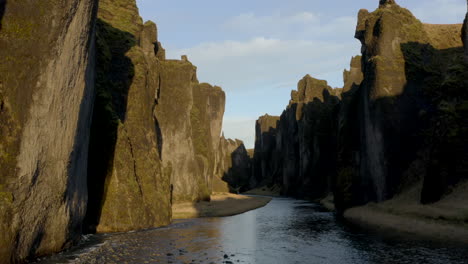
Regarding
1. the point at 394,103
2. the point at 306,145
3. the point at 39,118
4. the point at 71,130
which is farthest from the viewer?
the point at 306,145

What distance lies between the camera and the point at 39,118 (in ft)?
57.9

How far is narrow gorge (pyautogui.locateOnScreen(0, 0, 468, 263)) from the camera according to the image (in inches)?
685

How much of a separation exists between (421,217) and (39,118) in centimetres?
2998

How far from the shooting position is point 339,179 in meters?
53.8

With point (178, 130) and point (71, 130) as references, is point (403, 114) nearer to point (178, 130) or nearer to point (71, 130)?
point (178, 130)

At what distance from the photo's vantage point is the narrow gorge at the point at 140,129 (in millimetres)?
17406

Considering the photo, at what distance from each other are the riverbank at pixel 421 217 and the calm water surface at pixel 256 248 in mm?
2576

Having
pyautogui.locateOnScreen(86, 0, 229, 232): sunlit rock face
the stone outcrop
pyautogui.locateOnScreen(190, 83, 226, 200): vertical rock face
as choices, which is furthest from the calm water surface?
the stone outcrop

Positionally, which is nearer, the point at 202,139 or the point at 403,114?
the point at 403,114

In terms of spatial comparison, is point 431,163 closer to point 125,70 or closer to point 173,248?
point 173,248

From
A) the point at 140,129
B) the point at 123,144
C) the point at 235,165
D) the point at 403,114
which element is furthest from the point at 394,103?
the point at 235,165

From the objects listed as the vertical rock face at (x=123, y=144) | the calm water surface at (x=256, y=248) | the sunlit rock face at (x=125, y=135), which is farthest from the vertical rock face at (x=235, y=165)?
the calm water surface at (x=256, y=248)

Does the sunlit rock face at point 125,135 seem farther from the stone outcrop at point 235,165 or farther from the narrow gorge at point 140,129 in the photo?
the stone outcrop at point 235,165

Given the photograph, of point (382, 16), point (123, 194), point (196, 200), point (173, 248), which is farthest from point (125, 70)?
point (382, 16)
